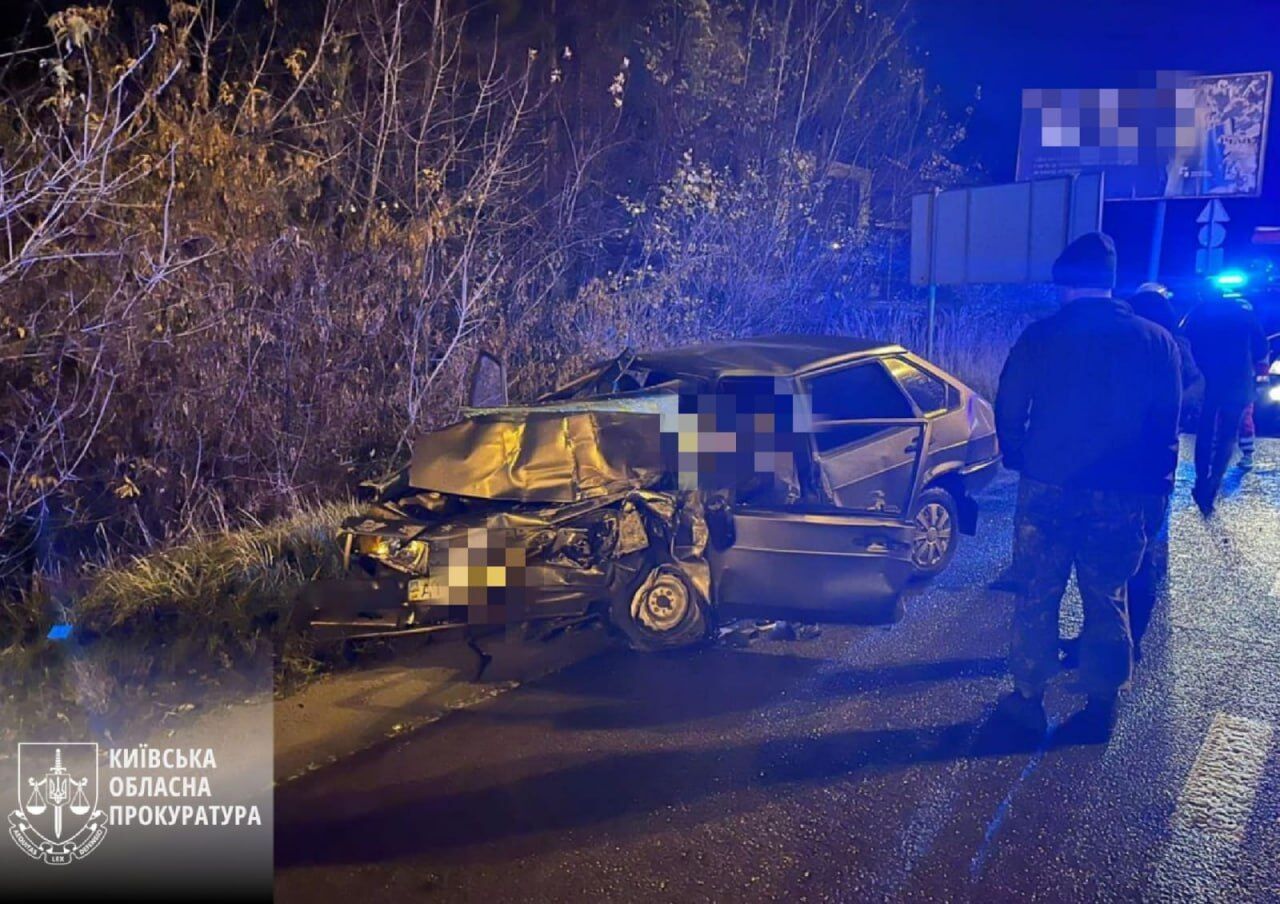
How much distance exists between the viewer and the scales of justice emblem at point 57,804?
323cm

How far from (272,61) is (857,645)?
24.5 ft

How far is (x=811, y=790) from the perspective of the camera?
3531mm

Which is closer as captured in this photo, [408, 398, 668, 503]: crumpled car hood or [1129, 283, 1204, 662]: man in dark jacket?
[1129, 283, 1204, 662]: man in dark jacket

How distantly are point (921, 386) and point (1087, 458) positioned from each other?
233 cm

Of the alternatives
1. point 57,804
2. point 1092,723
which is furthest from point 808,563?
point 57,804

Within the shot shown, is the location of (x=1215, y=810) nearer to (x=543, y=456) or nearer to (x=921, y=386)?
(x=543, y=456)

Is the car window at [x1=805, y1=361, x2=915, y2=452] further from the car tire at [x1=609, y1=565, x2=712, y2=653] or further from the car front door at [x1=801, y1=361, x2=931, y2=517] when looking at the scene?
the car tire at [x1=609, y1=565, x2=712, y2=653]

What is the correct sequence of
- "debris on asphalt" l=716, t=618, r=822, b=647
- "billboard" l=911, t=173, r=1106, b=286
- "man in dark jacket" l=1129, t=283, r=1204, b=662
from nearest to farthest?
"man in dark jacket" l=1129, t=283, r=1204, b=662 < "debris on asphalt" l=716, t=618, r=822, b=647 < "billboard" l=911, t=173, r=1106, b=286

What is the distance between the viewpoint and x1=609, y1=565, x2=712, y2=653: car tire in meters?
4.70

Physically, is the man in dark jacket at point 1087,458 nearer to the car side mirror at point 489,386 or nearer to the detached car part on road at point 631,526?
the detached car part on road at point 631,526

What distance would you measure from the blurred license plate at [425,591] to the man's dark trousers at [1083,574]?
2.46 meters

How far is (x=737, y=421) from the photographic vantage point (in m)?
4.84

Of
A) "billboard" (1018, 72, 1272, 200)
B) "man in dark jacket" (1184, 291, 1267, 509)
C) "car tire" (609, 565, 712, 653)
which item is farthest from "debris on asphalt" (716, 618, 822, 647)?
"billboard" (1018, 72, 1272, 200)

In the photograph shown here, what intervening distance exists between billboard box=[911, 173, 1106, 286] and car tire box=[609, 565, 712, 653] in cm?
780
